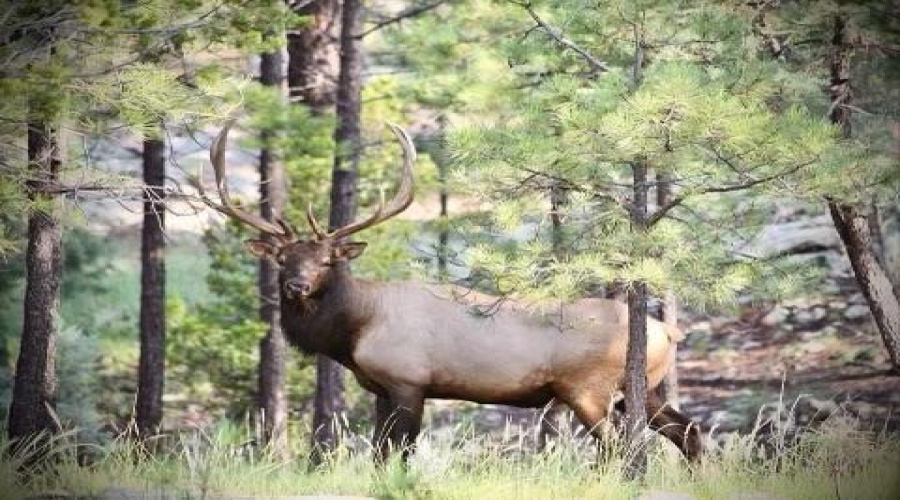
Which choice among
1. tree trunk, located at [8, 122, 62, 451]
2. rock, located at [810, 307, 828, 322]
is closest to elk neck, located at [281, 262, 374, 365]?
→ tree trunk, located at [8, 122, 62, 451]

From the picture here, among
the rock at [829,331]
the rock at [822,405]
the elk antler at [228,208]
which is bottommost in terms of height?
the rock at [822,405]

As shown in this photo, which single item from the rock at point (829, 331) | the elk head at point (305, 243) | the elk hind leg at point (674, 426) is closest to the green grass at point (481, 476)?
the elk hind leg at point (674, 426)

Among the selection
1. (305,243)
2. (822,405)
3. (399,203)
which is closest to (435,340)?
(399,203)

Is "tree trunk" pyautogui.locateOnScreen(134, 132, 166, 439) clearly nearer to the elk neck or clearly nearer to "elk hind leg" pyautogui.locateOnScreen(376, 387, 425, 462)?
the elk neck

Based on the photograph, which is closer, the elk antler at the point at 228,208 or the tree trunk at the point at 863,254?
the tree trunk at the point at 863,254

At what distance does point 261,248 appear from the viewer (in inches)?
439

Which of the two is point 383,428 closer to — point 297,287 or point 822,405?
point 297,287

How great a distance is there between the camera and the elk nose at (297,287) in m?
10.6

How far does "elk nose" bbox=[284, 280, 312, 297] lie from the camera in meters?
10.6

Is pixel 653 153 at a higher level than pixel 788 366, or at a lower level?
higher

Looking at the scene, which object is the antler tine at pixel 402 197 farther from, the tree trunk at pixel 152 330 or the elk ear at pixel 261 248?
the tree trunk at pixel 152 330

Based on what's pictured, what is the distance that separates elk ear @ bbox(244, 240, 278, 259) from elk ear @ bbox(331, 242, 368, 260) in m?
0.42

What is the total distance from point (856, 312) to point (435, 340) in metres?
9.23

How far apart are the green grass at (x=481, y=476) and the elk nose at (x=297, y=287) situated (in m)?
1.15
